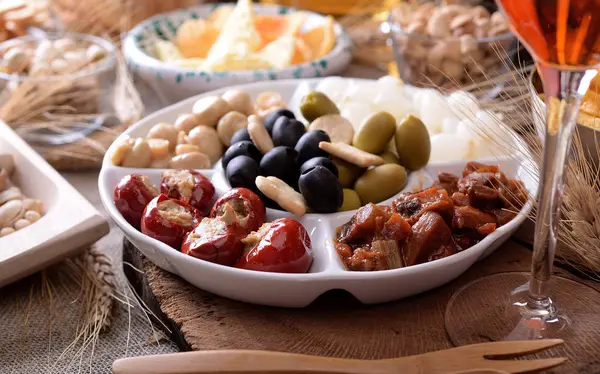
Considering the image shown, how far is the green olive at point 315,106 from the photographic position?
4.75 feet

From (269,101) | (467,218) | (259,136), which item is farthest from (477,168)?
(269,101)

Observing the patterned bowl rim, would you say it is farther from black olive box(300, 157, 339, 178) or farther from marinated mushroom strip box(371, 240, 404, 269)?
marinated mushroom strip box(371, 240, 404, 269)

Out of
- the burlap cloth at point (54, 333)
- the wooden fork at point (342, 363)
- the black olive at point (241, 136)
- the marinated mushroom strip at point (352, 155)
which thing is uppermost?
the black olive at point (241, 136)

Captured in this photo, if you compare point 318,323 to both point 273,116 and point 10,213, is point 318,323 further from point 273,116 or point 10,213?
point 10,213

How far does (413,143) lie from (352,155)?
118 mm

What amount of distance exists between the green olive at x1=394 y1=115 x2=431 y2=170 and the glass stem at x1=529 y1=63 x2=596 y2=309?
390 mm

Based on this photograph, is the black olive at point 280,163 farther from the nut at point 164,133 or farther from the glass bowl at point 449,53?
the glass bowl at point 449,53

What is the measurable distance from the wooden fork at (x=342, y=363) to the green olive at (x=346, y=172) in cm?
45

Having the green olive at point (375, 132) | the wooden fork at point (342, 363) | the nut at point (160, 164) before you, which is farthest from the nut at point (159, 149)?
the wooden fork at point (342, 363)

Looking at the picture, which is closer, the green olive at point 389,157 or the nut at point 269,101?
the green olive at point 389,157

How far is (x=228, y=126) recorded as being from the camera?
147 centimetres

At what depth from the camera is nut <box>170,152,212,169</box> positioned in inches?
54.4

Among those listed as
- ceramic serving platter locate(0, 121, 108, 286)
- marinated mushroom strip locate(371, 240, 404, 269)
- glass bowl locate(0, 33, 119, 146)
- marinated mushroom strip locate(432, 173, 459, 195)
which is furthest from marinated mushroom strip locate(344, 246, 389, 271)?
glass bowl locate(0, 33, 119, 146)

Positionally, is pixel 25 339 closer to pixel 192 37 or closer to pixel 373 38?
pixel 192 37
